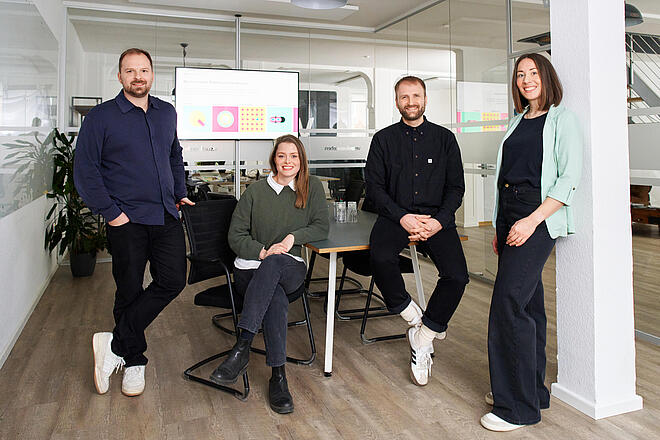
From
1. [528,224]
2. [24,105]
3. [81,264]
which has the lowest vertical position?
[81,264]

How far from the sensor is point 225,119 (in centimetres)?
616

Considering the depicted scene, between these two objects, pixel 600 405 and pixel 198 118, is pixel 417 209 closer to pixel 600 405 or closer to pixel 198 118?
pixel 600 405

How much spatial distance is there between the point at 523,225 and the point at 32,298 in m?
3.81

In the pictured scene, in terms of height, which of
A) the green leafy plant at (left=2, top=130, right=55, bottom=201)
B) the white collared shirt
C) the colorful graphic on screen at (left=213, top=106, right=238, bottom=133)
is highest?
the colorful graphic on screen at (left=213, top=106, right=238, bottom=133)

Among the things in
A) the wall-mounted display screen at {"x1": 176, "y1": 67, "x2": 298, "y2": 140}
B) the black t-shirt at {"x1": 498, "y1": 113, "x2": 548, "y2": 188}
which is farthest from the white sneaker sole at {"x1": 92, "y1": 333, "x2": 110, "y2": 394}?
the wall-mounted display screen at {"x1": 176, "y1": 67, "x2": 298, "y2": 140}

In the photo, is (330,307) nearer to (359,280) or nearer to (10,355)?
(10,355)

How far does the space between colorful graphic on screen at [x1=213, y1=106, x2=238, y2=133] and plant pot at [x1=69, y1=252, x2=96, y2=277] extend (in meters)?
1.95

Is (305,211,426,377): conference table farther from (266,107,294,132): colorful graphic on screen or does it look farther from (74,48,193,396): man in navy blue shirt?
(266,107,294,132): colorful graphic on screen

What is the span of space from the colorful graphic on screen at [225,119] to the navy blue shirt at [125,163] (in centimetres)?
335

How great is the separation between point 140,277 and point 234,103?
3.75m

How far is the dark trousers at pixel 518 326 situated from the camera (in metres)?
2.39

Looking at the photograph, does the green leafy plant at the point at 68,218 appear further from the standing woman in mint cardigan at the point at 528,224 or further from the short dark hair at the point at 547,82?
the short dark hair at the point at 547,82

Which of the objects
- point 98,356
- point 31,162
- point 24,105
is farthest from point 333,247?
point 31,162

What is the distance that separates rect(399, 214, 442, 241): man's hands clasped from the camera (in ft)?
9.75
